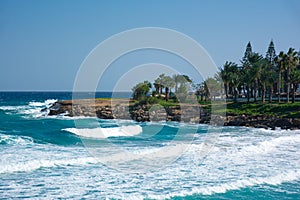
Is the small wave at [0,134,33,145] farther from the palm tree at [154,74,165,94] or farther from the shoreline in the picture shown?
the palm tree at [154,74,165,94]

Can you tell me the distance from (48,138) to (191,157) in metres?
13.4

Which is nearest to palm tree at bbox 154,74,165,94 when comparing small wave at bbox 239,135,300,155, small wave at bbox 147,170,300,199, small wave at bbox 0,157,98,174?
small wave at bbox 239,135,300,155

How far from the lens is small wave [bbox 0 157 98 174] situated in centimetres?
1634

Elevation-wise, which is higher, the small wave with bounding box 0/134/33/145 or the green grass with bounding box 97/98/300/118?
the green grass with bounding box 97/98/300/118

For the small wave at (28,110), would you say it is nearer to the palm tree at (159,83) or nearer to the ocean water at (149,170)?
the palm tree at (159,83)

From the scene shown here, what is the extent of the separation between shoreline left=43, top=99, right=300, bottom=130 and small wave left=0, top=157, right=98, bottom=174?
2472 centimetres

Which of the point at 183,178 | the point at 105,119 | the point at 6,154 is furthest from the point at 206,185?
the point at 105,119

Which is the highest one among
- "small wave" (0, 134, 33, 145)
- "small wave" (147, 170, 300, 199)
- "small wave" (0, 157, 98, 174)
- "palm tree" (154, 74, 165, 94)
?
"palm tree" (154, 74, 165, 94)

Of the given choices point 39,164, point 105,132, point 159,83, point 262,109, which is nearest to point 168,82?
point 159,83

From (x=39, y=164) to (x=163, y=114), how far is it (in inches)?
1265

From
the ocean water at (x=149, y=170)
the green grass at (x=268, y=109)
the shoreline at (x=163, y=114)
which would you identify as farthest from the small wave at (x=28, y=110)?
the green grass at (x=268, y=109)

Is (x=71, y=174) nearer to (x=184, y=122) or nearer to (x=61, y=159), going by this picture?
(x=61, y=159)

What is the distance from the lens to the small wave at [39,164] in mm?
16344

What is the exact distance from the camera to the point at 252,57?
184 ft
